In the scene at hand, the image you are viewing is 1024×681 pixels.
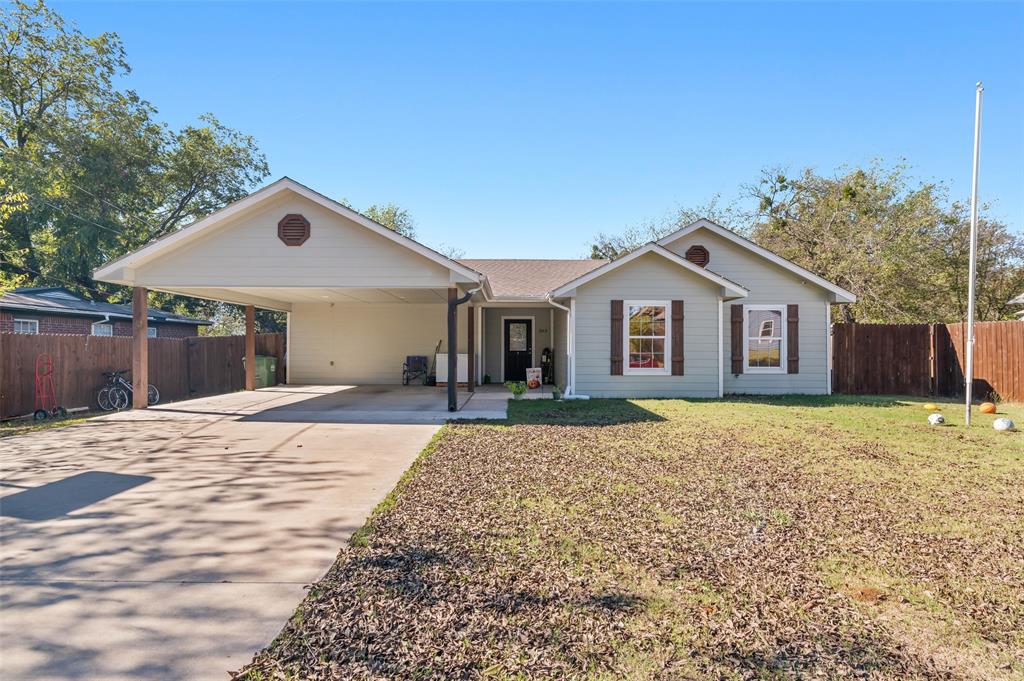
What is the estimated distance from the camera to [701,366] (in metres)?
12.4

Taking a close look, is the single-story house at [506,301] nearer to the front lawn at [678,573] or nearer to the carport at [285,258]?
the carport at [285,258]

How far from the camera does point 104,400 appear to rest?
1137 centimetres

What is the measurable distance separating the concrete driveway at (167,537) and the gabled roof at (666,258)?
5.43m

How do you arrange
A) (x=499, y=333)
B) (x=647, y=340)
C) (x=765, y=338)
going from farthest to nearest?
(x=499, y=333)
(x=765, y=338)
(x=647, y=340)

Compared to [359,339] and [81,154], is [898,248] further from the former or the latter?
[81,154]

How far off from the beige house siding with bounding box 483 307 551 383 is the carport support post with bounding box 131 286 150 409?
28.7ft

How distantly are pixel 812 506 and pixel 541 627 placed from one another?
3.13 m

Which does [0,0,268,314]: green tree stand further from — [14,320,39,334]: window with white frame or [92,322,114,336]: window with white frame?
[14,320,39,334]: window with white frame

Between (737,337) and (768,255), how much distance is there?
6.81 ft

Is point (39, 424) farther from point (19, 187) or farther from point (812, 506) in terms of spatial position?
point (19, 187)

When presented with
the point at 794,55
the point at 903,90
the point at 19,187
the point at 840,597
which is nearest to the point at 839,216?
the point at 903,90

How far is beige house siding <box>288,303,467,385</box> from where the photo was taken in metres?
16.3

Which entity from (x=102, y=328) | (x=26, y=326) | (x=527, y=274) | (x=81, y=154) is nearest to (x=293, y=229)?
(x=527, y=274)

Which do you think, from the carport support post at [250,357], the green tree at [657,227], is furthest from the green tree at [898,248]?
the carport support post at [250,357]
